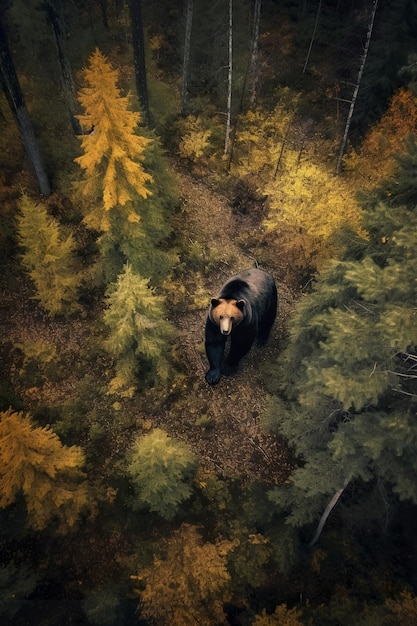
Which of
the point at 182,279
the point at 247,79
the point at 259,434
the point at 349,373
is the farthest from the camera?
the point at 247,79

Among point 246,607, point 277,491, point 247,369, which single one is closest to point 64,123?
point 247,369

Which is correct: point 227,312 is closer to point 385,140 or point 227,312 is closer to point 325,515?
point 325,515

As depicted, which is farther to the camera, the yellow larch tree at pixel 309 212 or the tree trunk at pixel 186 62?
the tree trunk at pixel 186 62

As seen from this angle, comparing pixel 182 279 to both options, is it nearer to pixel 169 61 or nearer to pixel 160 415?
pixel 160 415

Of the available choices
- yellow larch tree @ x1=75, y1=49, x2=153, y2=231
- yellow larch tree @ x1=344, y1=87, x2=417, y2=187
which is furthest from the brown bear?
yellow larch tree @ x1=344, y1=87, x2=417, y2=187

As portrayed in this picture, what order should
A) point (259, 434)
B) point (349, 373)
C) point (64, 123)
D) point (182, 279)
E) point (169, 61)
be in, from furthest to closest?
point (169, 61)
point (64, 123)
point (182, 279)
point (259, 434)
point (349, 373)

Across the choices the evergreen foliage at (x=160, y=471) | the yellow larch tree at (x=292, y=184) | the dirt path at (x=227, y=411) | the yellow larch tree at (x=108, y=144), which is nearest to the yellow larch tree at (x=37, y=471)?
the evergreen foliage at (x=160, y=471)

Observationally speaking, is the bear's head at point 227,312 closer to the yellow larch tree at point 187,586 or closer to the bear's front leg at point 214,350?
the bear's front leg at point 214,350
